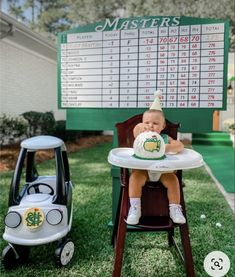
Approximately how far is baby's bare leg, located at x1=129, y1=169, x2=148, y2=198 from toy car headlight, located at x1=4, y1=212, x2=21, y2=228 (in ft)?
2.47

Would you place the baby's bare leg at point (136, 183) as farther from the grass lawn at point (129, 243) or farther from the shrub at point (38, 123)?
the shrub at point (38, 123)

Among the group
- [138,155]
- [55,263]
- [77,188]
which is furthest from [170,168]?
[77,188]

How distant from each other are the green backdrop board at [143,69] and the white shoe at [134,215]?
2.69ft

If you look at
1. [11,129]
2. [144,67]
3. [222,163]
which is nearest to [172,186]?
[144,67]

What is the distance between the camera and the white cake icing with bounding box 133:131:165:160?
5.76 ft

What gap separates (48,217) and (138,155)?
74 cm

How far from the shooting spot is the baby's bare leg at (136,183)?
6.05 ft

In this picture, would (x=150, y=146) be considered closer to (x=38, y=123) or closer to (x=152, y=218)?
(x=152, y=218)

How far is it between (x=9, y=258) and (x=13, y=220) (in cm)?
30

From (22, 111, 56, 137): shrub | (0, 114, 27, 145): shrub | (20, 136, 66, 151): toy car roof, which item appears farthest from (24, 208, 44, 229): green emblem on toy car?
(22, 111, 56, 137): shrub

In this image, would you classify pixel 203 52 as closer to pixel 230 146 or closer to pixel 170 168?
pixel 170 168

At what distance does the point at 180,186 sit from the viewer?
192 centimetres

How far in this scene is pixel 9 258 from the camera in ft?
6.82

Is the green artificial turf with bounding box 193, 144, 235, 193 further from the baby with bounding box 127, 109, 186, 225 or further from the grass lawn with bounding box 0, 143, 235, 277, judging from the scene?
the baby with bounding box 127, 109, 186, 225
